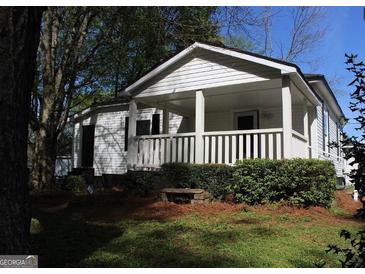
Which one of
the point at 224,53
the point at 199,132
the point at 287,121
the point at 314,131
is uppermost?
the point at 224,53

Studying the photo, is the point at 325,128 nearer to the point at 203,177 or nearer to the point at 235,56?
the point at 235,56

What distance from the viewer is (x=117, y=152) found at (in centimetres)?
1628

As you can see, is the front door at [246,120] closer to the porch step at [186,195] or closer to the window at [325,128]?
the window at [325,128]

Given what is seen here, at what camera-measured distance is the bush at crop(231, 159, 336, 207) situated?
8289 millimetres

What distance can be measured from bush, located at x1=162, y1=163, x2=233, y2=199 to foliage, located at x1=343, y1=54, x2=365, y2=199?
657cm

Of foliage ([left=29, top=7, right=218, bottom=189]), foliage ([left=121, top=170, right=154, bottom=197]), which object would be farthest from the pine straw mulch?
foliage ([left=29, top=7, right=218, bottom=189])

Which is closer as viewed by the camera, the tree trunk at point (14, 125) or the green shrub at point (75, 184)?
the tree trunk at point (14, 125)

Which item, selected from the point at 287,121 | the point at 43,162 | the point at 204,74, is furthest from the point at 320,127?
the point at 43,162

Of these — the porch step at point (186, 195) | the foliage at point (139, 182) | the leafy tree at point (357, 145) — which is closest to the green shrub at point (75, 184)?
the foliage at point (139, 182)

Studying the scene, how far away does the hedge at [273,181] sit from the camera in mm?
8305

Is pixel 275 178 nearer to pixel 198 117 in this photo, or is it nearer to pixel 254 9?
pixel 198 117

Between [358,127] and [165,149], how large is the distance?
28.5ft

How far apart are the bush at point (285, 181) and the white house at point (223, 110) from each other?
2.17 ft

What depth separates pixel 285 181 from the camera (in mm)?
8414
